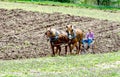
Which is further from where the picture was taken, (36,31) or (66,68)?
(36,31)

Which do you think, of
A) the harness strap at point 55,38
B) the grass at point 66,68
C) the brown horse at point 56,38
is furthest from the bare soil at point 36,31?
the grass at point 66,68

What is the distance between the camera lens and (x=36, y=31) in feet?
97.9

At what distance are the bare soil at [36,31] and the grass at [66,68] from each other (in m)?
4.52

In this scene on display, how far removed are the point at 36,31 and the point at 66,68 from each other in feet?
47.5

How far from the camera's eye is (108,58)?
1788 centimetres

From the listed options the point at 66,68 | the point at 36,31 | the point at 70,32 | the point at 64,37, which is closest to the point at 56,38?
the point at 64,37

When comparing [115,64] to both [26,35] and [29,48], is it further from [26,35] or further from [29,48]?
[26,35]

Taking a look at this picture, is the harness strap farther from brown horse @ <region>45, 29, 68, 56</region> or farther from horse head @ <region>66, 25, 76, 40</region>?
horse head @ <region>66, 25, 76, 40</region>

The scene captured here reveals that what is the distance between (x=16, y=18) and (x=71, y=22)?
12.9ft

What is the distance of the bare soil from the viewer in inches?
904

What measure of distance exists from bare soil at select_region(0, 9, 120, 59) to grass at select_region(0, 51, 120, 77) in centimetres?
452

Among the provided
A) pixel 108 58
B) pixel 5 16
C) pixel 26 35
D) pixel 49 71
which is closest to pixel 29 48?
pixel 26 35

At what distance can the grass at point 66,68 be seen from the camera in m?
13.8

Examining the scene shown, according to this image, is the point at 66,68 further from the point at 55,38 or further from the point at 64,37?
the point at 64,37
